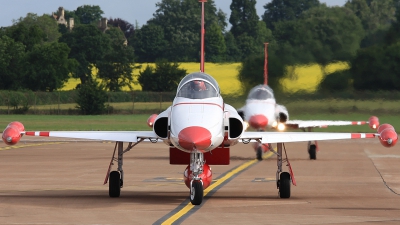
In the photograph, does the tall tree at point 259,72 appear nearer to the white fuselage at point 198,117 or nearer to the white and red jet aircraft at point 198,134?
the white and red jet aircraft at point 198,134

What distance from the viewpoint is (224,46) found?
69188 mm

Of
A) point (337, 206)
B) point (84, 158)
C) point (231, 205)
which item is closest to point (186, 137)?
point (231, 205)

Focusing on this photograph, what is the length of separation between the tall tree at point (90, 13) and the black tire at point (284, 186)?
151304 mm

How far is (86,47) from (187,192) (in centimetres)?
8650

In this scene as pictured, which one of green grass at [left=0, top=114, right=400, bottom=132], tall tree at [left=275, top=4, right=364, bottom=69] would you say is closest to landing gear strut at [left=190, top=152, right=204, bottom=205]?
tall tree at [left=275, top=4, right=364, bottom=69]

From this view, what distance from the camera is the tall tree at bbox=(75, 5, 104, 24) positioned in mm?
168750

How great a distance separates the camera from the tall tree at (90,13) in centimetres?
16875

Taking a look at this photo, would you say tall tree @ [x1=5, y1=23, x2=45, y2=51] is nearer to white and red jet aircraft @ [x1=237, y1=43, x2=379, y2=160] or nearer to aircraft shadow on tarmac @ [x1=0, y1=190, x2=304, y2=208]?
white and red jet aircraft @ [x1=237, y1=43, x2=379, y2=160]

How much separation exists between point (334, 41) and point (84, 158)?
12.3 meters

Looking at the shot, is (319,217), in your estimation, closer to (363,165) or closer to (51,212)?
(51,212)

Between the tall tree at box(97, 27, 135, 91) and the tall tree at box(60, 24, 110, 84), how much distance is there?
3.08m

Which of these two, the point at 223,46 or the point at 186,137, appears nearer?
the point at 186,137

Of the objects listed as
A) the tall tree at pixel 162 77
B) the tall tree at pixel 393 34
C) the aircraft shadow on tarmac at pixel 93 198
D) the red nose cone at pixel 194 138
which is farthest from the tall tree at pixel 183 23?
the red nose cone at pixel 194 138

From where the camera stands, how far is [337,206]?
16.5m
